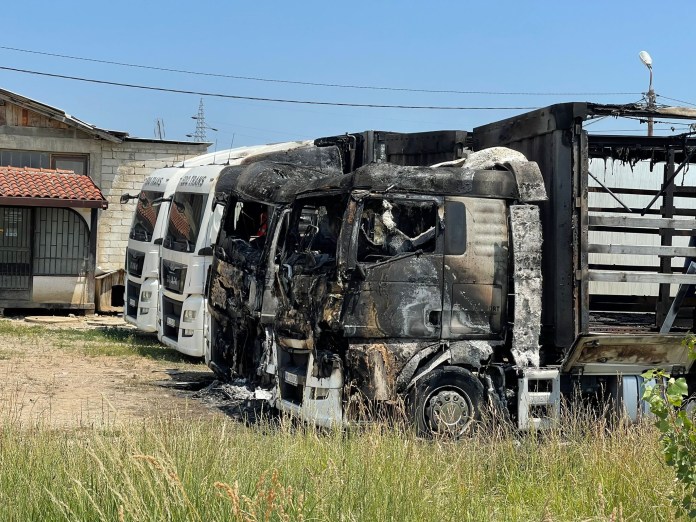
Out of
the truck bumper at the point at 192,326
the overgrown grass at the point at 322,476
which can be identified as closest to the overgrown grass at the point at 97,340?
the truck bumper at the point at 192,326

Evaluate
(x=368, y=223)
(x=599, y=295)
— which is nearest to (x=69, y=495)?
(x=368, y=223)

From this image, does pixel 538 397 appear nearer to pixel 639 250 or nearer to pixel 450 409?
pixel 450 409

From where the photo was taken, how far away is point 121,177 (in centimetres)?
2434

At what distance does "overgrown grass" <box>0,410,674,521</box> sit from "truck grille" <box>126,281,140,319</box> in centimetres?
983

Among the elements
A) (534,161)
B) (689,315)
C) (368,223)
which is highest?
(534,161)

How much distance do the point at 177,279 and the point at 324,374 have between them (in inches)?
229

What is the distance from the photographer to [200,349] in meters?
14.0

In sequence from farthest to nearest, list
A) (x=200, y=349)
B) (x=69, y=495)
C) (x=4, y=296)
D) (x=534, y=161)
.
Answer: (x=4, y=296), (x=200, y=349), (x=534, y=161), (x=69, y=495)

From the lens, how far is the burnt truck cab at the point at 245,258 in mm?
11039

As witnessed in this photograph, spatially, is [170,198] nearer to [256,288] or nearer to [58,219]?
[256,288]

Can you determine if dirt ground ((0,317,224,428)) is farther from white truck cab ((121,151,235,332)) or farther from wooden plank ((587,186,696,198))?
wooden plank ((587,186,696,198))

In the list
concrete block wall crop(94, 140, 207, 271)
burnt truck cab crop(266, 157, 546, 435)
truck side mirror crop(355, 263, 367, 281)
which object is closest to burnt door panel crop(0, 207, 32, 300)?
concrete block wall crop(94, 140, 207, 271)

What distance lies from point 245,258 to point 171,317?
3.55m

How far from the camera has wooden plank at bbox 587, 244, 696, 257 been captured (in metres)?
9.41
